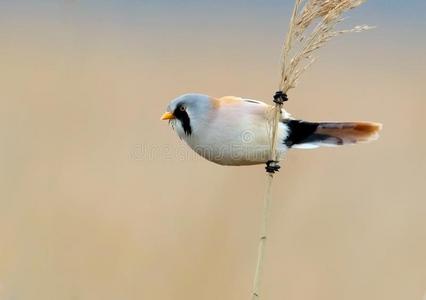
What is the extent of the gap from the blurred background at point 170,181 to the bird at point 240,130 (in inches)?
14.6

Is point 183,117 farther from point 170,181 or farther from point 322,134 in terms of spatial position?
point 170,181

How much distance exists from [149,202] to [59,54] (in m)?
0.77

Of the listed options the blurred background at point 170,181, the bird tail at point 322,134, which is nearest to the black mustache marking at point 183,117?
the bird tail at point 322,134

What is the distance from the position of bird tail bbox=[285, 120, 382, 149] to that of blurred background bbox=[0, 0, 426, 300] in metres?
0.35

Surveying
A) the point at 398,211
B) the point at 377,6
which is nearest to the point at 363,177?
the point at 398,211

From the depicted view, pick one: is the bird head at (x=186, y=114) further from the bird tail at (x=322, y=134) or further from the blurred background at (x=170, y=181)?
the blurred background at (x=170, y=181)

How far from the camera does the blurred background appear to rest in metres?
Result: 1.86

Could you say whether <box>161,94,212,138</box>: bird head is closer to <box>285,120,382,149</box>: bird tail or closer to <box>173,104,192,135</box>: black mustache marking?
<box>173,104,192,135</box>: black mustache marking

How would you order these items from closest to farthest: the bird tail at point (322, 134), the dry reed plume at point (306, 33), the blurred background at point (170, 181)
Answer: the dry reed plume at point (306, 33) < the bird tail at point (322, 134) < the blurred background at point (170, 181)

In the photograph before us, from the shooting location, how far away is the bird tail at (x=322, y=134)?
1.61 metres

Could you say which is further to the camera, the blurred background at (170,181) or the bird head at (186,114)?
the blurred background at (170,181)

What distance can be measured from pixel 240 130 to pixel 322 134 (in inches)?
8.5

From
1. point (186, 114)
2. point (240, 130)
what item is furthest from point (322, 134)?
point (186, 114)

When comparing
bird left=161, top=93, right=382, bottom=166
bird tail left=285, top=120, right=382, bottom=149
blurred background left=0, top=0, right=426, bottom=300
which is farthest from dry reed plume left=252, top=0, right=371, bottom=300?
blurred background left=0, top=0, right=426, bottom=300
